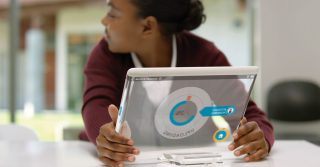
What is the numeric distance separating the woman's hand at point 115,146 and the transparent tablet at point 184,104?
0.07ft

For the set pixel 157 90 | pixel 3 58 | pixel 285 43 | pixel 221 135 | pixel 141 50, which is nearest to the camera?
pixel 157 90

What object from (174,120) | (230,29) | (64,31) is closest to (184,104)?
(174,120)

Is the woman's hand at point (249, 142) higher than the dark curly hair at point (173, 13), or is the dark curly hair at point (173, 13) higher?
the dark curly hair at point (173, 13)

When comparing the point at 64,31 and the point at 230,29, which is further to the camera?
the point at 64,31

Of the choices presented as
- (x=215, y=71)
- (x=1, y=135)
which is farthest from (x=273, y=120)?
(x=215, y=71)

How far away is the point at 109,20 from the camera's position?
4.20 ft

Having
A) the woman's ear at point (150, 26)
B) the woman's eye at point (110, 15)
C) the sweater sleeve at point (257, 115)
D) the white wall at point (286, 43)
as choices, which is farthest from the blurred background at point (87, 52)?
the woman's eye at point (110, 15)

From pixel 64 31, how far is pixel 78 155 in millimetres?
3214

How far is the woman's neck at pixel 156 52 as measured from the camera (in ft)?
4.52

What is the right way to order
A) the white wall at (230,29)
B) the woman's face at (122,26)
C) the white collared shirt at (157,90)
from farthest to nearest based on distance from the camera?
1. the white wall at (230,29)
2. the woman's face at (122,26)
3. the white collared shirt at (157,90)

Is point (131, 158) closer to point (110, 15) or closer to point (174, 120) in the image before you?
point (174, 120)

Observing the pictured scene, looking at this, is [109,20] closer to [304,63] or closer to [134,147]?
[134,147]

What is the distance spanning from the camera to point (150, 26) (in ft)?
4.48

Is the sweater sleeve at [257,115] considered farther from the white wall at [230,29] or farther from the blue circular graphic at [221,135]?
the white wall at [230,29]
